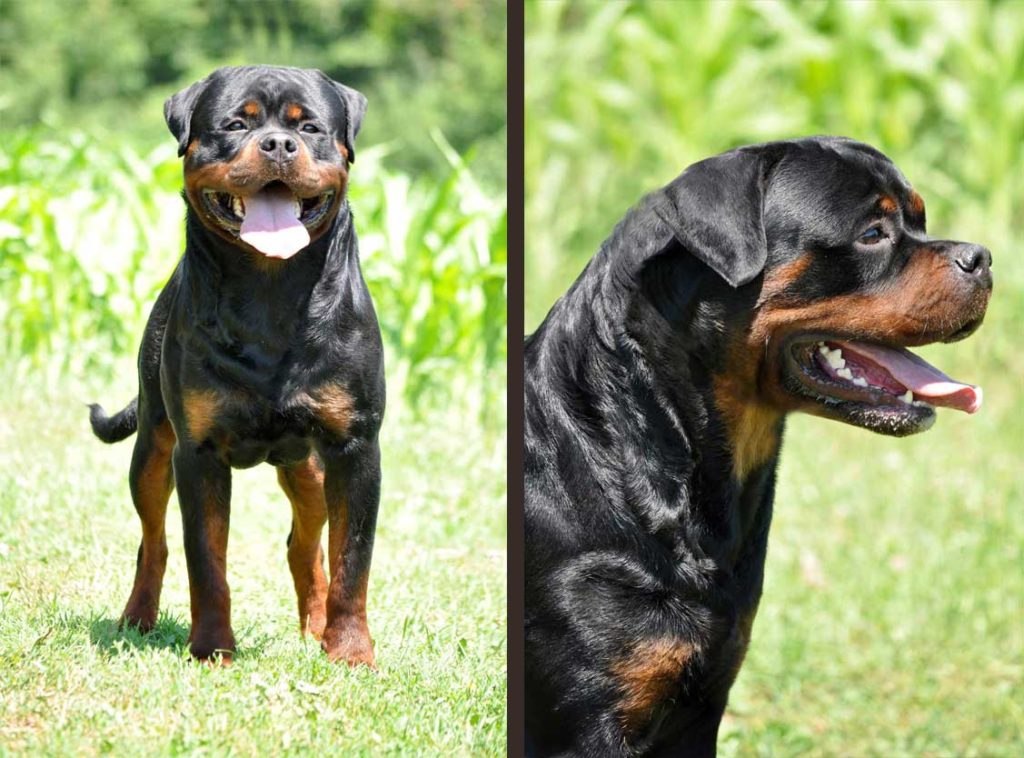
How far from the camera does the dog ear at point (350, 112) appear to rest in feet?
10.0

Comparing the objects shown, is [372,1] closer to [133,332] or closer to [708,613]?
[133,332]

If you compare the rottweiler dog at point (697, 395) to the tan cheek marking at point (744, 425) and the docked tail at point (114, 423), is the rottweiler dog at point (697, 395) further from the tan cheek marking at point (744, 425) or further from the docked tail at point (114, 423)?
the docked tail at point (114, 423)

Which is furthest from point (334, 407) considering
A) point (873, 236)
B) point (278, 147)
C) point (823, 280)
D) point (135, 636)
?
point (873, 236)

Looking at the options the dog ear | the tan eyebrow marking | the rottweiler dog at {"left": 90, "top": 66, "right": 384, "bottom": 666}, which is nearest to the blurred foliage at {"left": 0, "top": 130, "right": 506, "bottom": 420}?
the rottweiler dog at {"left": 90, "top": 66, "right": 384, "bottom": 666}

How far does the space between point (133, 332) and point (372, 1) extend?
1.91 metres

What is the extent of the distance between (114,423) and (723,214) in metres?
1.34

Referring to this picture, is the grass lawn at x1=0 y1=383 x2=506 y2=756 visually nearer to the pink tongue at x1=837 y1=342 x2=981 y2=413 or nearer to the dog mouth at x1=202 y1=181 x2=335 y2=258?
the dog mouth at x1=202 y1=181 x2=335 y2=258

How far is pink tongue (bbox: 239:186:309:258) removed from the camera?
296 centimetres

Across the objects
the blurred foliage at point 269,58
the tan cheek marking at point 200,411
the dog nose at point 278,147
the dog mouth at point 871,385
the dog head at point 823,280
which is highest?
the blurred foliage at point 269,58

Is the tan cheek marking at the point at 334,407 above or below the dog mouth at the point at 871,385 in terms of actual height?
below

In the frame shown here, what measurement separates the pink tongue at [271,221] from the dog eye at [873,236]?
3.50ft

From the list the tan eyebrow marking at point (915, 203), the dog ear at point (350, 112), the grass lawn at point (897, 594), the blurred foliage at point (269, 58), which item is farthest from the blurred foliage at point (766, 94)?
the tan eyebrow marking at point (915, 203)

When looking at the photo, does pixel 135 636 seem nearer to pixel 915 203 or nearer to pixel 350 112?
pixel 350 112

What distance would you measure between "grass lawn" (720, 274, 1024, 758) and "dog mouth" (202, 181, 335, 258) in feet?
5.46
